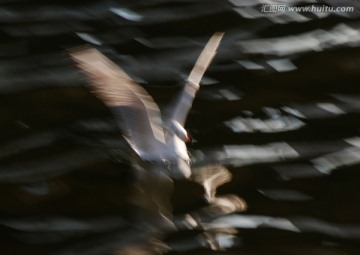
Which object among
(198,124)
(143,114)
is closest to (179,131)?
(143,114)

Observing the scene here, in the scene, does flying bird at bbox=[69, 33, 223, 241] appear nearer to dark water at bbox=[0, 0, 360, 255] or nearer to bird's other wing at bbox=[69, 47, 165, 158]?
bird's other wing at bbox=[69, 47, 165, 158]

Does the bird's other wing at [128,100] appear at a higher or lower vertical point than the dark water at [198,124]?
higher

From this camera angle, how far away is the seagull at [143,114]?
3936 mm

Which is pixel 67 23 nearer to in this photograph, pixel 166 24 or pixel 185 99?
pixel 166 24

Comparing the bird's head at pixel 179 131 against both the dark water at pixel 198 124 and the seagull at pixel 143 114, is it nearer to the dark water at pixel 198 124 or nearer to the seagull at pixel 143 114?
the seagull at pixel 143 114

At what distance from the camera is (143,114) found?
4.09 m

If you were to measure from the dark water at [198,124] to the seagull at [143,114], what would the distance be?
317 mm

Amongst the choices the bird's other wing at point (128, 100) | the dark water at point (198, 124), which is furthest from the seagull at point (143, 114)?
the dark water at point (198, 124)

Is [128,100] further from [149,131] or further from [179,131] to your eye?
[179,131]

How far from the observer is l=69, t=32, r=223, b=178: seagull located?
→ 394 cm

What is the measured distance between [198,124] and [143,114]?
1.07 meters

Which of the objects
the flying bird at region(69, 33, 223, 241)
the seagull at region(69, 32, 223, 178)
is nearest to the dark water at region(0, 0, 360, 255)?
the flying bird at region(69, 33, 223, 241)

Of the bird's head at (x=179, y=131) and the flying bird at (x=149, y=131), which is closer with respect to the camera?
the flying bird at (x=149, y=131)

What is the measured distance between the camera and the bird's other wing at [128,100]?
3920mm
